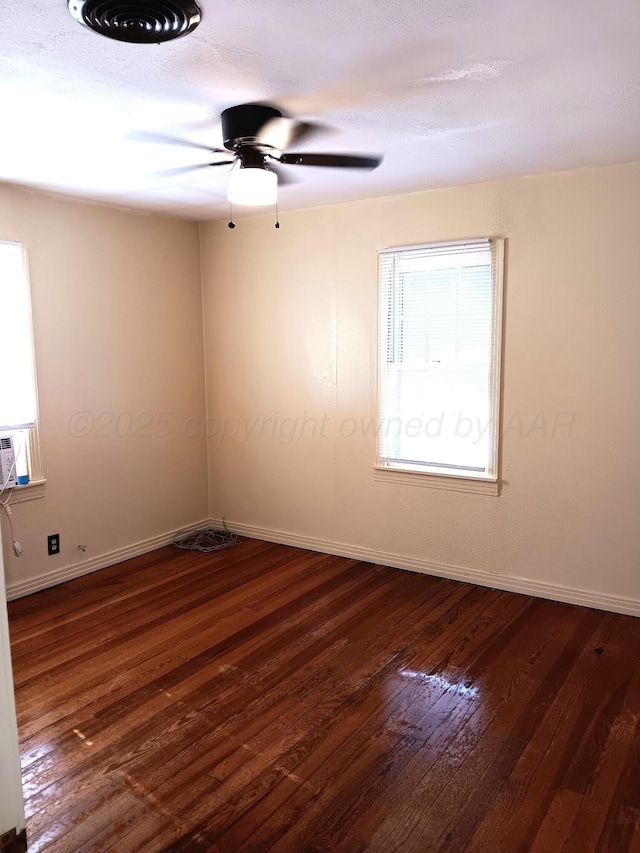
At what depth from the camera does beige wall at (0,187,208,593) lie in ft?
13.0

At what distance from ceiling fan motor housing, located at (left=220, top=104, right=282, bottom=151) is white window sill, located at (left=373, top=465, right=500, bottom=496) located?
2374 millimetres

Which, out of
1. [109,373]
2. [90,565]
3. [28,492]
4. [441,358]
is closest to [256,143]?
[441,358]

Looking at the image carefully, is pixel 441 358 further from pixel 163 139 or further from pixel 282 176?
pixel 163 139

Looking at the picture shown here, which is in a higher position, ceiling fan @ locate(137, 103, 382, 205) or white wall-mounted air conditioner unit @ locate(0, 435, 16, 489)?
ceiling fan @ locate(137, 103, 382, 205)

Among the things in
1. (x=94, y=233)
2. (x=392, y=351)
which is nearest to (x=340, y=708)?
(x=392, y=351)

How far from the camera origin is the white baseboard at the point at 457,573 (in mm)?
3635

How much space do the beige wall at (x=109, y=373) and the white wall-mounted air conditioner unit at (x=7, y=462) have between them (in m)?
0.20

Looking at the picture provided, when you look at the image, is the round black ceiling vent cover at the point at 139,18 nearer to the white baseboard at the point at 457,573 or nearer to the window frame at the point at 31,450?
the window frame at the point at 31,450

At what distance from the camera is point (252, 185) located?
105 inches

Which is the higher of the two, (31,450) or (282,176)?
(282,176)

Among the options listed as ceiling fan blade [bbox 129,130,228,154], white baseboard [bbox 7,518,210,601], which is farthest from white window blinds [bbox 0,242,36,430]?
ceiling fan blade [bbox 129,130,228,154]

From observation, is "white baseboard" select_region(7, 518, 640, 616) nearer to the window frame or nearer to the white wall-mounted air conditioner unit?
the window frame

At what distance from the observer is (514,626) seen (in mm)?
3443

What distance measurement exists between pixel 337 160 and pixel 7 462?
2.55 metres
